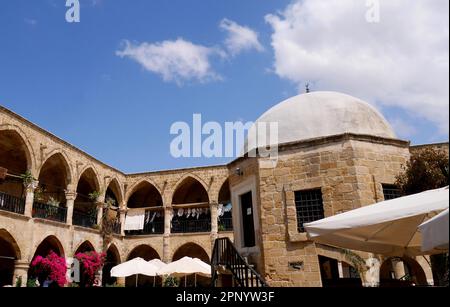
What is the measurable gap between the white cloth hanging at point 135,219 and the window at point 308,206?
15330mm

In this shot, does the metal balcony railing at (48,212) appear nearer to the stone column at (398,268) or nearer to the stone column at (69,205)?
the stone column at (69,205)

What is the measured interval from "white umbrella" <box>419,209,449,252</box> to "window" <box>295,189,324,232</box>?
5333 millimetres

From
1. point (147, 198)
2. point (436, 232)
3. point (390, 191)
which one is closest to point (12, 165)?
point (147, 198)

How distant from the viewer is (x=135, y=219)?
2223 centimetres

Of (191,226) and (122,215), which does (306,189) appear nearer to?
(191,226)

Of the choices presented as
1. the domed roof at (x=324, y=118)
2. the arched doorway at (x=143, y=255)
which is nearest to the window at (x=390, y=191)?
the domed roof at (x=324, y=118)

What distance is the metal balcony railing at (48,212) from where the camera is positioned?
1614 cm

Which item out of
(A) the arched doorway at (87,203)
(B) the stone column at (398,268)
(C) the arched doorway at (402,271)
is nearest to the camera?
(C) the arched doorway at (402,271)

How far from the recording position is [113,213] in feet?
69.5

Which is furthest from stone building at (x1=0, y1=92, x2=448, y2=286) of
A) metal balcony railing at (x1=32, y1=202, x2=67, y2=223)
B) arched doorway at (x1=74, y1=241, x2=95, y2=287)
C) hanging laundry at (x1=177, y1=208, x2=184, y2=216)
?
hanging laundry at (x1=177, y1=208, x2=184, y2=216)

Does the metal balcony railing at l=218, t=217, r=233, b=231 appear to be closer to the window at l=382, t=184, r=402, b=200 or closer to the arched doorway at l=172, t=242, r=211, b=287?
the arched doorway at l=172, t=242, r=211, b=287

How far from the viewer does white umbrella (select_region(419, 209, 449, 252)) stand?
2.52 metres

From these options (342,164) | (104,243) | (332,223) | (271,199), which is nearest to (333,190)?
(342,164)

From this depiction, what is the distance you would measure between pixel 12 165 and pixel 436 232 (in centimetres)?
1958
